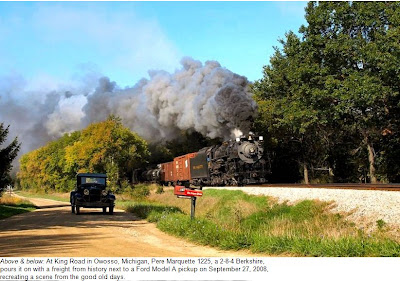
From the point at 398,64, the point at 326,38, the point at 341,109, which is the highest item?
the point at 326,38

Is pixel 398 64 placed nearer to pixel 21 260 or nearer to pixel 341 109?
pixel 341 109

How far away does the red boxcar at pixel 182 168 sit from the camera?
35438 mm

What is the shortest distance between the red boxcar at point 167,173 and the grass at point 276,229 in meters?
15.1

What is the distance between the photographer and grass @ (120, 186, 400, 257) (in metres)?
9.30

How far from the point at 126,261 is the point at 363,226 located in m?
8.60

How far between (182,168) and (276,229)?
25.0 meters

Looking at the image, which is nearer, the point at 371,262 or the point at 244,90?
the point at 371,262

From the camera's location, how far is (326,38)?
1200 inches

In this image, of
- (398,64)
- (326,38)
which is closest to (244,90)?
(326,38)

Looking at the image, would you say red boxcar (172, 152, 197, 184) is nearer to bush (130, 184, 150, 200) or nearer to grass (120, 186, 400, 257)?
bush (130, 184, 150, 200)

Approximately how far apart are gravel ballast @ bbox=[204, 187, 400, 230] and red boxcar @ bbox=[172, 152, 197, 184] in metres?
15.0

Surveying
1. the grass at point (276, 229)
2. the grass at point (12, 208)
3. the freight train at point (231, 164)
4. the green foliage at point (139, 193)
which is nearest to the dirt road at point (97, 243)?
the grass at point (276, 229)

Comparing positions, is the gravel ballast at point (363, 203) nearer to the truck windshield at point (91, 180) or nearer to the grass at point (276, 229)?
the grass at point (276, 229)

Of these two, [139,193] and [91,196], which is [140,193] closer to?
[139,193]
